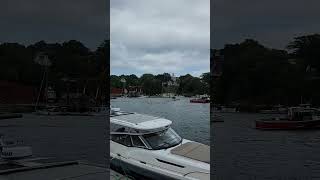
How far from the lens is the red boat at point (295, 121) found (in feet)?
9.96

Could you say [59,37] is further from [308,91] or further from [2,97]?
[308,91]

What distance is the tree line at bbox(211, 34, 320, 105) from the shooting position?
3.02 metres

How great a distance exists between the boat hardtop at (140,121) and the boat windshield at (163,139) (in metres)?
0.07

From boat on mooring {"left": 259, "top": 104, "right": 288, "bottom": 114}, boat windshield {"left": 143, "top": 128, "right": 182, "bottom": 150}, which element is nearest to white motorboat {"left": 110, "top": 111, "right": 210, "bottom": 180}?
boat windshield {"left": 143, "top": 128, "right": 182, "bottom": 150}

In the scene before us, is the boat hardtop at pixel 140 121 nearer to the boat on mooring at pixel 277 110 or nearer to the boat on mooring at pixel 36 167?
the boat on mooring at pixel 36 167

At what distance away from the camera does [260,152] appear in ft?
10.3

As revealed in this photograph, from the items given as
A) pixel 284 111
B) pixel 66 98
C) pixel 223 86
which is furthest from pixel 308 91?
pixel 66 98

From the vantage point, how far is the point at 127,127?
16.1 feet

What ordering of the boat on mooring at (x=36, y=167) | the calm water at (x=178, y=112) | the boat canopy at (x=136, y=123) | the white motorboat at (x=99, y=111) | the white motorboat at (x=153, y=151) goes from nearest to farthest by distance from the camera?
1. the boat on mooring at (x=36, y=167)
2. the white motorboat at (x=99, y=111)
3. the white motorboat at (x=153, y=151)
4. the calm water at (x=178, y=112)
5. the boat canopy at (x=136, y=123)

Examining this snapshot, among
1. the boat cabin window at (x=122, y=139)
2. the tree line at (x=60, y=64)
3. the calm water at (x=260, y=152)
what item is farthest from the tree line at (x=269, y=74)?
the boat cabin window at (x=122, y=139)

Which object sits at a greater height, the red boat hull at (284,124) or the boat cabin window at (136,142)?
the red boat hull at (284,124)

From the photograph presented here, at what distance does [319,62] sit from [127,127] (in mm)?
2424

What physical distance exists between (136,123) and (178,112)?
1.68 ft

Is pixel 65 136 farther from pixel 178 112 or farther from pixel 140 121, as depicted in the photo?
pixel 178 112
